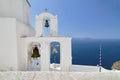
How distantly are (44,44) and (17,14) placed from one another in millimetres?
2634

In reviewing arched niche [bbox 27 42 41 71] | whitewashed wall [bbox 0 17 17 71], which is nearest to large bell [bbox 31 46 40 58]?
arched niche [bbox 27 42 41 71]

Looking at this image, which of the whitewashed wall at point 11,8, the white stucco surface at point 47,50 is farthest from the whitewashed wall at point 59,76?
the whitewashed wall at point 11,8

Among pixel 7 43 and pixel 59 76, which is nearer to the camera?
pixel 59 76

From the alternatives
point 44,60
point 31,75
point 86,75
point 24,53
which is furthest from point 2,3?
point 86,75

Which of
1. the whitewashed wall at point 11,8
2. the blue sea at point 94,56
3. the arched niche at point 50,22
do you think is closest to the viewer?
the whitewashed wall at point 11,8

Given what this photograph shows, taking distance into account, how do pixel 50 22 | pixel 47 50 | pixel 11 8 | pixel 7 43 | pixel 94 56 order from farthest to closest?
pixel 94 56, pixel 50 22, pixel 11 8, pixel 47 50, pixel 7 43

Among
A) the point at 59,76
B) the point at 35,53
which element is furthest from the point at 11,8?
the point at 59,76

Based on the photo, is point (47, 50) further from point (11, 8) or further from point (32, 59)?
point (11, 8)

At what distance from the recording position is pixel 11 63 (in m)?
9.44

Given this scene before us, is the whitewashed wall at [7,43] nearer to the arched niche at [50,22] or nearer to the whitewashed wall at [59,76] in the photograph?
the arched niche at [50,22]

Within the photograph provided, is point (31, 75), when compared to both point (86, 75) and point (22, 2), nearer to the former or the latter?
point (86, 75)

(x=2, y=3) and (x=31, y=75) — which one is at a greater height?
→ (x=2, y=3)

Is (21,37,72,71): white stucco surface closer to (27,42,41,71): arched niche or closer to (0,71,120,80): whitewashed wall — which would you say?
(27,42,41,71): arched niche

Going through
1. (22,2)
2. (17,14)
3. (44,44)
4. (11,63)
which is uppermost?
(22,2)
